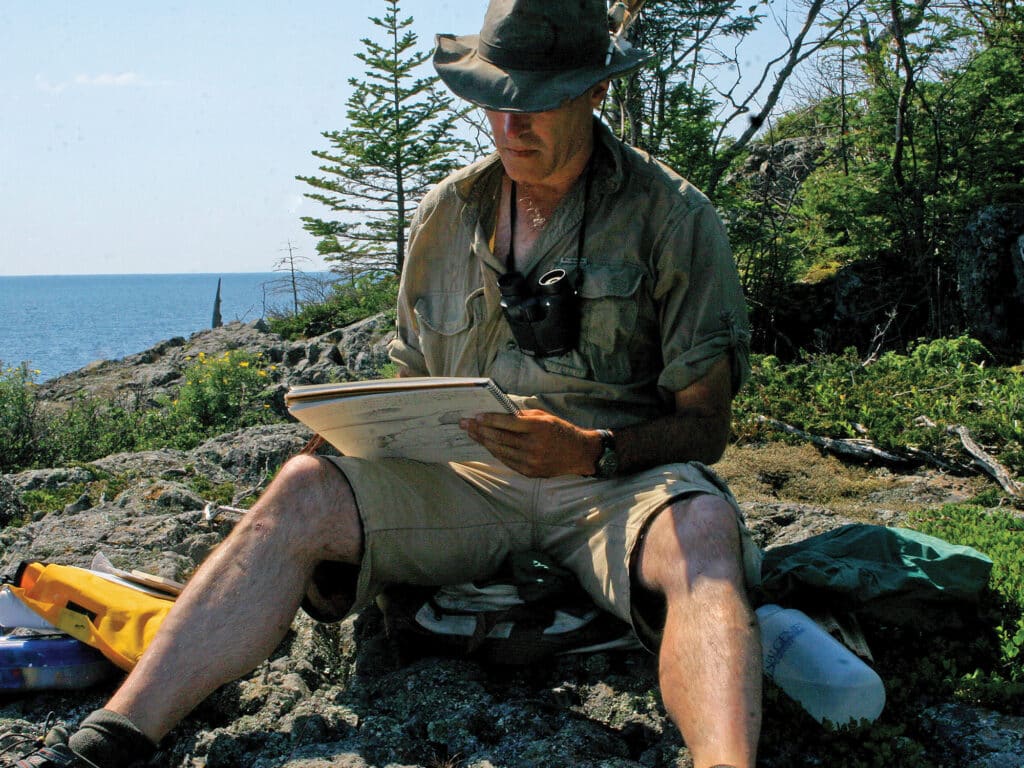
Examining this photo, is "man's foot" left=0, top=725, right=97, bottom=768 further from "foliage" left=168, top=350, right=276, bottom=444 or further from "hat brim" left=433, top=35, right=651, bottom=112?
"foliage" left=168, top=350, right=276, bottom=444

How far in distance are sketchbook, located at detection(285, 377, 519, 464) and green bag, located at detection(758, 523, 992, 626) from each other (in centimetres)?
92

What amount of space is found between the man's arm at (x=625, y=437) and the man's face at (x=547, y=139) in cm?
77

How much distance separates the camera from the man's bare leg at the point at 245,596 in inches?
87.2

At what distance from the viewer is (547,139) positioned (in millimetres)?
2838

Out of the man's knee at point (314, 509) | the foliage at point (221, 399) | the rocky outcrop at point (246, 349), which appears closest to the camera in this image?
the man's knee at point (314, 509)

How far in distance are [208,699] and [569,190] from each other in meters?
1.80

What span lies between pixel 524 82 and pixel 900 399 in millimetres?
4062

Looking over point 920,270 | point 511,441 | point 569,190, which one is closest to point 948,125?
point 920,270

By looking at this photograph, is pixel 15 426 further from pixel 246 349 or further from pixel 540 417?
pixel 540 417

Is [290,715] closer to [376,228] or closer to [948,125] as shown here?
[948,125]

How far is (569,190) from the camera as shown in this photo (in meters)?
3.01

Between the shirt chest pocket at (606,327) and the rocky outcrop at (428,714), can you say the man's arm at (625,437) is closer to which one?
the shirt chest pocket at (606,327)

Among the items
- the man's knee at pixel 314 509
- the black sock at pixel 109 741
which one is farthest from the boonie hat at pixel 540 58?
the black sock at pixel 109 741

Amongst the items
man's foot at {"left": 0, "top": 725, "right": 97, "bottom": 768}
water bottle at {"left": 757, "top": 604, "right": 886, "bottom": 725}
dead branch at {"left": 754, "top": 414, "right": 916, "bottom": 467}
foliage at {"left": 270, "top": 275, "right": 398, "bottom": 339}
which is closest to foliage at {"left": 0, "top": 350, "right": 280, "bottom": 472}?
dead branch at {"left": 754, "top": 414, "right": 916, "bottom": 467}
